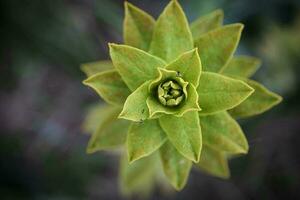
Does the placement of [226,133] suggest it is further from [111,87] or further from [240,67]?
[111,87]

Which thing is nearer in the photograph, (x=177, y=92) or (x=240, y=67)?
(x=177, y=92)

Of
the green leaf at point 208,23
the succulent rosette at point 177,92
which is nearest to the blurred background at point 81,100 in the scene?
the green leaf at point 208,23

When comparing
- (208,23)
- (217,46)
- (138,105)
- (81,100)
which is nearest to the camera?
(138,105)

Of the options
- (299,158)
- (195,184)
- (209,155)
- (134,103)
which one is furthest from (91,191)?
(134,103)

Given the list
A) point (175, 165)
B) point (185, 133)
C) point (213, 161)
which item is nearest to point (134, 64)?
point (185, 133)

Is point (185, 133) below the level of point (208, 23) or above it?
below

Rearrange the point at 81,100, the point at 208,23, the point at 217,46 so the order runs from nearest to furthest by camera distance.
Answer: the point at 217,46 → the point at 208,23 → the point at 81,100

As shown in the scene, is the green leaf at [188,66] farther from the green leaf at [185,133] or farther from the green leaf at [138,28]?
the green leaf at [138,28]

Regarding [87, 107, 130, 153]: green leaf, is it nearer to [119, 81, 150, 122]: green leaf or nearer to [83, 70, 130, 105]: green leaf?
[83, 70, 130, 105]: green leaf
